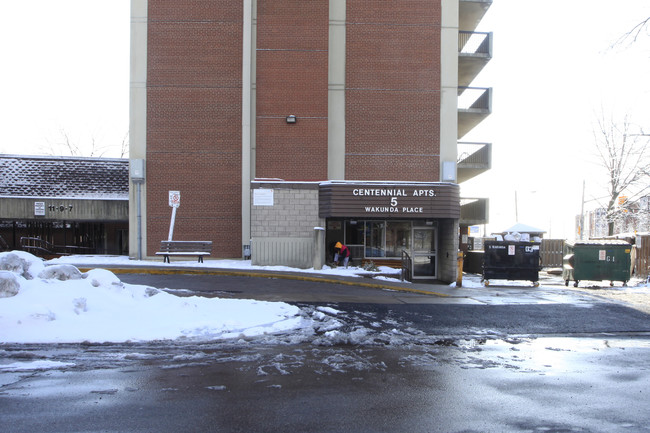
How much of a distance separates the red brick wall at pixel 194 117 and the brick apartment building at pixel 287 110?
4 centimetres

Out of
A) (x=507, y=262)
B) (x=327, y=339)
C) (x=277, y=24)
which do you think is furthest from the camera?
(x=277, y=24)

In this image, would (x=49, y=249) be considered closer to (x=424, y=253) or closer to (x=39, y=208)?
(x=39, y=208)

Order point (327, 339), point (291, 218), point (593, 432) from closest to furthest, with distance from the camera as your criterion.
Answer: point (593, 432), point (327, 339), point (291, 218)

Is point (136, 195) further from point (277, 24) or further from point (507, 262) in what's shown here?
point (507, 262)

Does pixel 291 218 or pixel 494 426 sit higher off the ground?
pixel 291 218

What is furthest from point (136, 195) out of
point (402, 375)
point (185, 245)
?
point (402, 375)

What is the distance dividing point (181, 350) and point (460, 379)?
3.71 metres

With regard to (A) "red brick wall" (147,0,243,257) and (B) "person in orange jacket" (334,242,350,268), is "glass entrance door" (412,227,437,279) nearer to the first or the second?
(B) "person in orange jacket" (334,242,350,268)

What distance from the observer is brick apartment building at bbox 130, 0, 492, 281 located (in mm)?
21594

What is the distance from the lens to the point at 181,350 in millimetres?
6844

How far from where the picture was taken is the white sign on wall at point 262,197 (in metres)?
19.7

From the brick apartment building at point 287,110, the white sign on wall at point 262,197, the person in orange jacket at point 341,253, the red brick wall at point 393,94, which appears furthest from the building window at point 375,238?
the white sign on wall at point 262,197

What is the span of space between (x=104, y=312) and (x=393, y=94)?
56.5ft

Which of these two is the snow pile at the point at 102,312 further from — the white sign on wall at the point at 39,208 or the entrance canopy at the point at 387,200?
the white sign on wall at the point at 39,208
